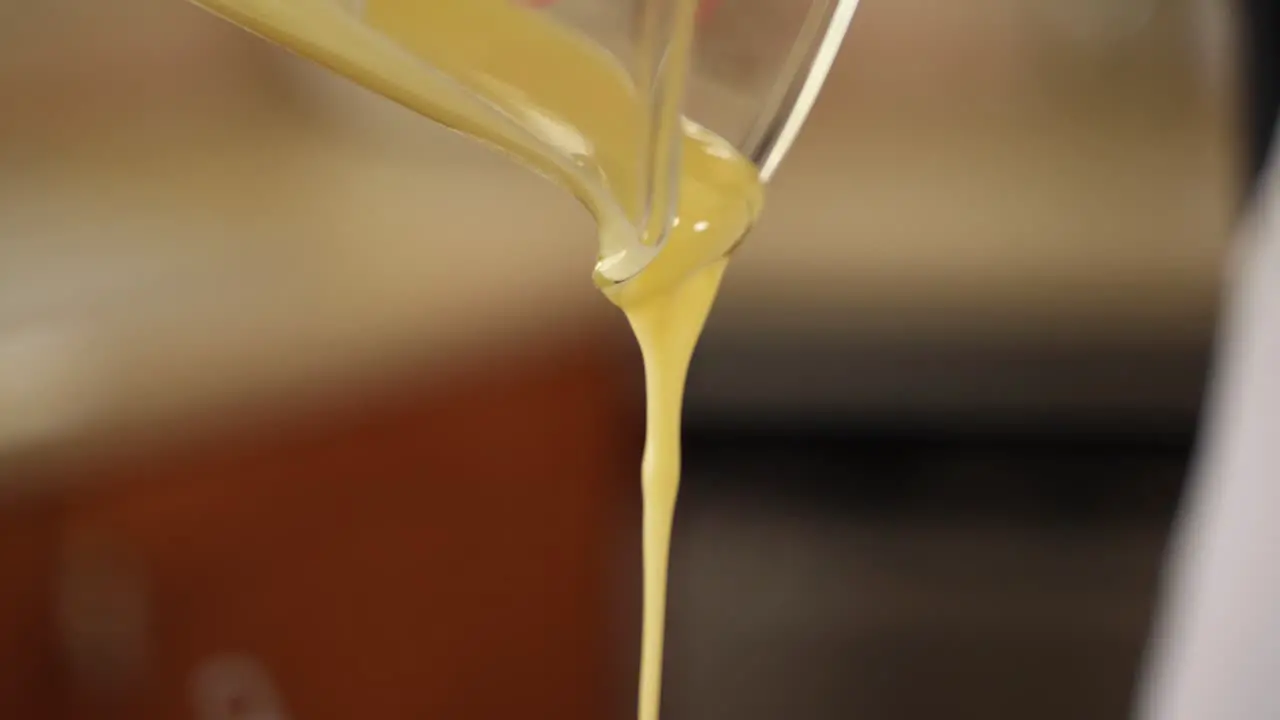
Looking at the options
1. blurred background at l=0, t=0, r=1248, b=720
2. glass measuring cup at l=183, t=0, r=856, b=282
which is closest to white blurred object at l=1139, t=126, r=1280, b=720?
glass measuring cup at l=183, t=0, r=856, b=282

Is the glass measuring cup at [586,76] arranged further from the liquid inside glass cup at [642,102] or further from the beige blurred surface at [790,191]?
the beige blurred surface at [790,191]

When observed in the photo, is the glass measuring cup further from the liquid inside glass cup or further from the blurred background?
the blurred background

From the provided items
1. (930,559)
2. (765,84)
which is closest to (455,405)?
(930,559)

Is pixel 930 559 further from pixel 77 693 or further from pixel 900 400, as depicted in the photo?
pixel 77 693

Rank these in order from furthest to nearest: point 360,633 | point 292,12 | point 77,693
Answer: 1. point 360,633
2. point 77,693
3. point 292,12

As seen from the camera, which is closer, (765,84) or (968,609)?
(765,84)

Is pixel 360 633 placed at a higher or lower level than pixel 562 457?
lower

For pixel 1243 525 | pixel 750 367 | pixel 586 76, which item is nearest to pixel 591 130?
pixel 586 76
